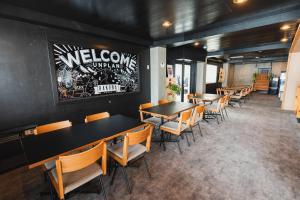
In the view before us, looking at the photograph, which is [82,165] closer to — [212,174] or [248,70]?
[212,174]

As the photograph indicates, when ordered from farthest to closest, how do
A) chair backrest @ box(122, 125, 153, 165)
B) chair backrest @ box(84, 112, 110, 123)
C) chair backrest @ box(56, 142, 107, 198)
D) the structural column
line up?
the structural column < chair backrest @ box(84, 112, 110, 123) < chair backrest @ box(122, 125, 153, 165) < chair backrest @ box(56, 142, 107, 198)

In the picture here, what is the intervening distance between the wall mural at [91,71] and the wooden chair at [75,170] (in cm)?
195

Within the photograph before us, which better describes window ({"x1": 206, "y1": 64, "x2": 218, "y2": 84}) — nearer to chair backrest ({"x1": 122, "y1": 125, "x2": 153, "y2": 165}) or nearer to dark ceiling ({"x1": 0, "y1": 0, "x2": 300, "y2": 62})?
dark ceiling ({"x1": 0, "y1": 0, "x2": 300, "y2": 62})

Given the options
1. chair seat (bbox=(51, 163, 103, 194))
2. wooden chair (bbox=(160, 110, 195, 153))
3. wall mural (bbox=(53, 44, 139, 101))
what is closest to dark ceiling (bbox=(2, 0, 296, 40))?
wall mural (bbox=(53, 44, 139, 101))

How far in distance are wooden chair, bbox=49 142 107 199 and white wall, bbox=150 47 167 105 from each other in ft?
11.4

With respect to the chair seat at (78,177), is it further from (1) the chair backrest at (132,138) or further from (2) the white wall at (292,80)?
(2) the white wall at (292,80)

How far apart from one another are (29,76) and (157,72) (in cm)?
329

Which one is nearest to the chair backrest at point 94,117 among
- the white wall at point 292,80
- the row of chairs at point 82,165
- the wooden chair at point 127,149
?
the row of chairs at point 82,165

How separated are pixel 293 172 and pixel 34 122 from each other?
14.6ft

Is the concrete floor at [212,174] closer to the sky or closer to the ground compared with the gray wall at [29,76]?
closer to the ground

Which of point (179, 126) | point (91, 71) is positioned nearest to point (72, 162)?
point (179, 126)

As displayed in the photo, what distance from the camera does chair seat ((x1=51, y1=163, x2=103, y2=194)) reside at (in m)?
1.35

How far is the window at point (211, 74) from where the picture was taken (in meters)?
8.99

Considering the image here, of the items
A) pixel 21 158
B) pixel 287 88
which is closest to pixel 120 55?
pixel 21 158
